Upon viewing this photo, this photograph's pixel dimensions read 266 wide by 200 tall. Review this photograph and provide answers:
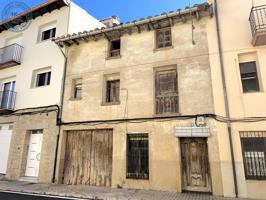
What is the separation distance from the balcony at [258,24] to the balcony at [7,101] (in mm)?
12936

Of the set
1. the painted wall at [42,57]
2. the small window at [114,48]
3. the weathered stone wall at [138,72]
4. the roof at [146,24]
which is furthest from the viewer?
the painted wall at [42,57]

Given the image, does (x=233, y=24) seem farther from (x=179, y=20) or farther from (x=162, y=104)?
(x=162, y=104)

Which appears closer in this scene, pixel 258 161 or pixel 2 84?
pixel 258 161

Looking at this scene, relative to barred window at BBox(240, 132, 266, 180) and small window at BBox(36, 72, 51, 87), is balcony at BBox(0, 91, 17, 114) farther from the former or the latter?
barred window at BBox(240, 132, 266, 180)

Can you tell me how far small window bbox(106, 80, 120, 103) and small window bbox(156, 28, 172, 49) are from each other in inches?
108

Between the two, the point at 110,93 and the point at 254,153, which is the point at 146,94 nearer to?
the point at 110,93

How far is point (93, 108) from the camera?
10.5m

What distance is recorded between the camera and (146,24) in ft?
33.4

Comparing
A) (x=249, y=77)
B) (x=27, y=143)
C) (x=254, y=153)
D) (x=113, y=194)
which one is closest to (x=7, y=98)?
(x=27, y=143)

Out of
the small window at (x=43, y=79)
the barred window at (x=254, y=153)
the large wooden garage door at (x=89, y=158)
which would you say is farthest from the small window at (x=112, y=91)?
the barred window at (x=254, y=153)

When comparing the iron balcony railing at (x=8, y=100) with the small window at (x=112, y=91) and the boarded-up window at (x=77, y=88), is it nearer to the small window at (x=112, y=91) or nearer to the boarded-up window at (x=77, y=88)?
the boarded-up window at (x=77, y=88)

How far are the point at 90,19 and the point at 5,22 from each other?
19.3ft

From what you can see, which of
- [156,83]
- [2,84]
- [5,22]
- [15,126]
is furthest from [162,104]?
[5,22]

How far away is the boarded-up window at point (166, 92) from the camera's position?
9195 mm
